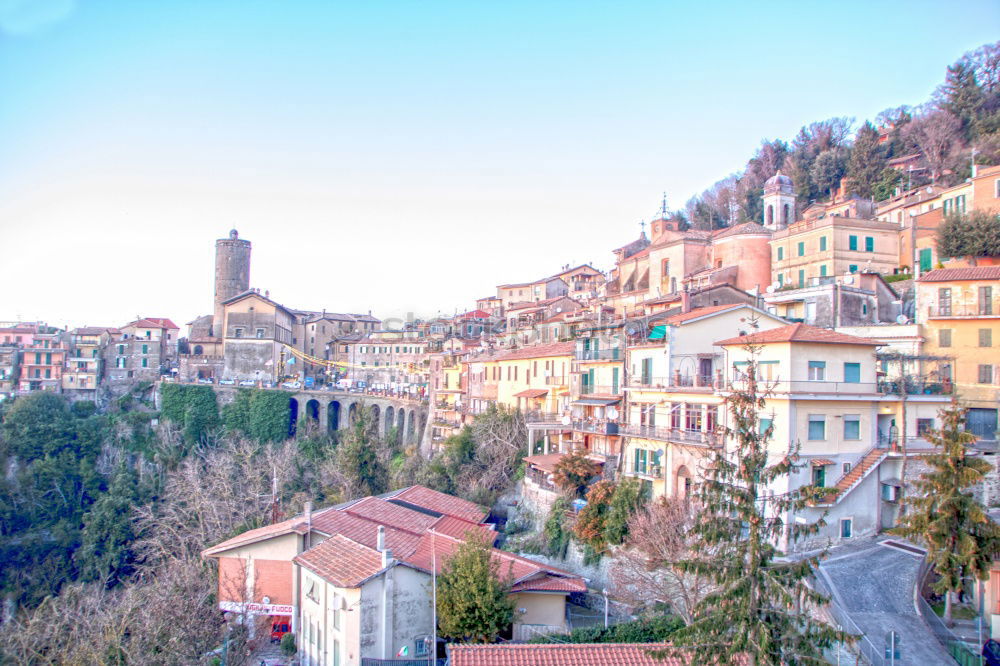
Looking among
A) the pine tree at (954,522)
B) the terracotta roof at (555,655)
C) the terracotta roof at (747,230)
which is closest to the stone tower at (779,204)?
the terracotta roof at (747,230)

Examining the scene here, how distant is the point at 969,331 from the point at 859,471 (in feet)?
32.8

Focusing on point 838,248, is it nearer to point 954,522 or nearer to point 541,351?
point 541,351

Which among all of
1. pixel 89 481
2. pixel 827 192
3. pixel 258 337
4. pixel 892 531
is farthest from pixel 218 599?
pixel 827 192

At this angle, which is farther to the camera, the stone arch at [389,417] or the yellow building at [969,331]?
the stone arch at [389,417]

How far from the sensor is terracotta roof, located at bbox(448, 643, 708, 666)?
15938mm

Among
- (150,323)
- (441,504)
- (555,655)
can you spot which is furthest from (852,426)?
(150,323)

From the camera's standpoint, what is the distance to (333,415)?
210 feet

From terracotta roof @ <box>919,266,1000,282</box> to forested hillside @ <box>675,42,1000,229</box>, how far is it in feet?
73.3

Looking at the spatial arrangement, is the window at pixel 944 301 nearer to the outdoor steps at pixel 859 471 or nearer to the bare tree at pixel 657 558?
the outdoor steps at pixel 859 471

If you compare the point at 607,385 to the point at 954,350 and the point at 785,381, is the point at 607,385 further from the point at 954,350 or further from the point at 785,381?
the point at 954,350

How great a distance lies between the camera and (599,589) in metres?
22.9

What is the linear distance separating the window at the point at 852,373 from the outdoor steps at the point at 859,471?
2.31 metres

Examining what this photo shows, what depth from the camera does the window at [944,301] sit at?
2781cm

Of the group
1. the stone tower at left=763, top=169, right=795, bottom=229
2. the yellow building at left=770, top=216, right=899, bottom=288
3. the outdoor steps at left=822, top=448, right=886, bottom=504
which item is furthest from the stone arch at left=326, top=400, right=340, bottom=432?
the outdoor steps at left=822, top=448, right=886, bottom=504
